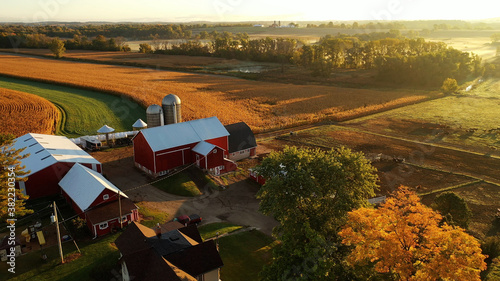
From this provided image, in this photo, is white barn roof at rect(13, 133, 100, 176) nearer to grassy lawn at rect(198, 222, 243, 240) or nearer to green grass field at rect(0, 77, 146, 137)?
green grass field at rect(0, 77, 146, 137)

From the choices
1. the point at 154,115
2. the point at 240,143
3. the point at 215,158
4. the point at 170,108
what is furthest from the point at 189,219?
the point at 170,108

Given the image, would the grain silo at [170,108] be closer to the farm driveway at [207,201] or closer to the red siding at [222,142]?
Answer: the red siding at [222,142]

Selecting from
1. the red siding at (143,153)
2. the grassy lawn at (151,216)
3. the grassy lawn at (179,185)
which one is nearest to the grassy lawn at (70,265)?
the grassy lawn at (151,216)

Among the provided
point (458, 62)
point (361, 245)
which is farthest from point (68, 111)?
point (458, 62)

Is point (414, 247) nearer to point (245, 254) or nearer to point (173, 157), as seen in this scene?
point (245, 254)

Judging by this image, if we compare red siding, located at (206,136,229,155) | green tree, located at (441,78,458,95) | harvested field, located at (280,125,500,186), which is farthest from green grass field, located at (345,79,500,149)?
red siding, located at (206,136,229,155)
